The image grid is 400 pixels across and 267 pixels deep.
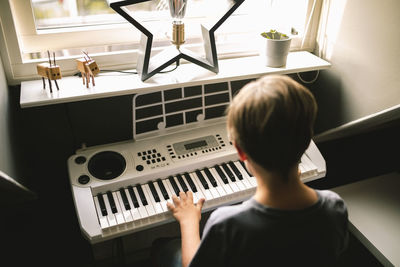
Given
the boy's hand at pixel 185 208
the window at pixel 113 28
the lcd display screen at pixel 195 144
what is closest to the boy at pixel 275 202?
the boy's hand at pixel 185 208

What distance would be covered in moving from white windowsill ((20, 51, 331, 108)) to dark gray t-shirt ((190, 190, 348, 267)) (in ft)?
2.33

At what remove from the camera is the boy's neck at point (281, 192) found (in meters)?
0.77

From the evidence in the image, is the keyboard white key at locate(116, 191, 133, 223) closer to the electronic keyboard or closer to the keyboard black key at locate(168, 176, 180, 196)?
the electronic keyboard

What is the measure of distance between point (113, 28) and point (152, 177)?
0.69 meters

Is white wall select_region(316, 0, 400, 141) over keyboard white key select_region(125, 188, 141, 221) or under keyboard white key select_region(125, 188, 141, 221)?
over

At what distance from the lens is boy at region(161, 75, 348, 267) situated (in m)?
0.70

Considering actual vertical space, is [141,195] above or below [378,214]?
above

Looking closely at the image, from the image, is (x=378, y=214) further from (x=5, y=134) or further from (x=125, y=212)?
(x=5, y=134)

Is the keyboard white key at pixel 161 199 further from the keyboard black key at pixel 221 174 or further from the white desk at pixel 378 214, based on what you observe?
the white desk at pixel 378 214

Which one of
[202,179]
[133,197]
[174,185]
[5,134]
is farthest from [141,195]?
[5,134]

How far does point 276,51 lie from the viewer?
1.50 meters

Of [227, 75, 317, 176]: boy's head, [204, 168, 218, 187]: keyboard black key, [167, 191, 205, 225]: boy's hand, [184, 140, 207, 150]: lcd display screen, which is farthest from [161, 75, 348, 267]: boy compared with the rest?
[184, 140, 207, 150]: lcd display screen

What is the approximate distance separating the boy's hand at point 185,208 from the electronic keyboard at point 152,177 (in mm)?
32

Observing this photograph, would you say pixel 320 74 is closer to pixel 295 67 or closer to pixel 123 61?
pixel 295 67
